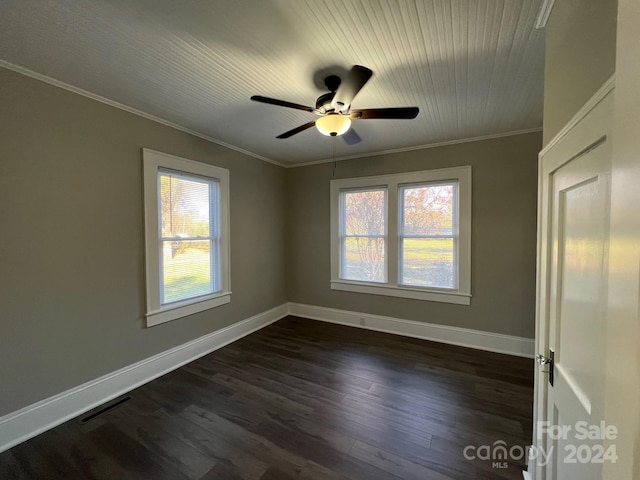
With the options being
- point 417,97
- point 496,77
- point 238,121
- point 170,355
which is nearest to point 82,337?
point 170,355

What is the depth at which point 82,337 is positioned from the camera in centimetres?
218

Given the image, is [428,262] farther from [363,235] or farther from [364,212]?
[364,212]

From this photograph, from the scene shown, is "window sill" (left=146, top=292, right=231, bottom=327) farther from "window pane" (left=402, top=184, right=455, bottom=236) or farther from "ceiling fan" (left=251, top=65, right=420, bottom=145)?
"window pane" (left=402, top=184, right=455, bottom=236)

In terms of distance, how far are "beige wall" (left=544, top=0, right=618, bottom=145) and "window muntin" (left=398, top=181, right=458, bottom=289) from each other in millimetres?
2135

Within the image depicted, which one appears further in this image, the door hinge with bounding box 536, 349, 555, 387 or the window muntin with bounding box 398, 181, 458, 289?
the window muntin with bounding box 398, 181, 458, 289

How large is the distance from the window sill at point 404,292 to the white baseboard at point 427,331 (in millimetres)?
347

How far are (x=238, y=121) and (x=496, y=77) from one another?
2.34 m

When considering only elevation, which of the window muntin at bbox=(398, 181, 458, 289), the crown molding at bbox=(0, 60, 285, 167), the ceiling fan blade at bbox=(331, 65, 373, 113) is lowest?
the window muntin at bbox=(398, 181, 458, 289)

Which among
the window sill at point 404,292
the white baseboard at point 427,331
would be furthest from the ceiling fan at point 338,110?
the white baseboard at point 427,331

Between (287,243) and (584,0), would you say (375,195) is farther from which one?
(584,0)

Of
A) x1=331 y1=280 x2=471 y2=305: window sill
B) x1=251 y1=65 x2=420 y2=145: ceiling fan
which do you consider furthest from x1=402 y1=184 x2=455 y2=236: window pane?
x1=251 y1=65 x2=420 y2=145: ceiling fan

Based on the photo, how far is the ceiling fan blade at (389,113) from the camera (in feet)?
5.98

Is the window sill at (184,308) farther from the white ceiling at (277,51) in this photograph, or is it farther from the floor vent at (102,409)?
the white ceiling at (277,51)

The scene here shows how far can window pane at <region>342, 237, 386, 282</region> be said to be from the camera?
3918mm
